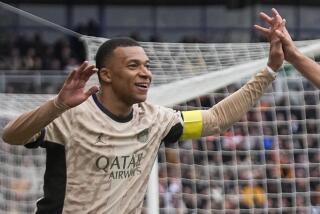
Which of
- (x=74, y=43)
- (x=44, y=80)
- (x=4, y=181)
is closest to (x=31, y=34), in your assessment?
(x=74, y=43)

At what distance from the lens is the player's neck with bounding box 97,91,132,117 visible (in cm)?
375

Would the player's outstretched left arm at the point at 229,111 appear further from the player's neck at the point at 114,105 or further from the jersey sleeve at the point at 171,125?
the player's neck at the point at 114,105

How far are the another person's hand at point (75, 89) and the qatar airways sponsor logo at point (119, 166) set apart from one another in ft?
1.36

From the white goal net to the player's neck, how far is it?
7.57 ft

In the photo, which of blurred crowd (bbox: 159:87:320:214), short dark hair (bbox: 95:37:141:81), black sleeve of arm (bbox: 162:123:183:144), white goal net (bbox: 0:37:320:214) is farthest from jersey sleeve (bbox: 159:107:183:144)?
blurred crowd (bbox: 159:87:320:214)

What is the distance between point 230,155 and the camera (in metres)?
7.48

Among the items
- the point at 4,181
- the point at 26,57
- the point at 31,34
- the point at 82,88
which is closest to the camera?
the point at 82,88

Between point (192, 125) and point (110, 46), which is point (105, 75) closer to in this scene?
point (110, 46)

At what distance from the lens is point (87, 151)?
3643mm

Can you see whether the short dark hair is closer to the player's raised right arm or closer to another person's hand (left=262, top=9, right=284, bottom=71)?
the player's raised right arm

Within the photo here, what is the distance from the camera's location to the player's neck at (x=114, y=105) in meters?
3.75

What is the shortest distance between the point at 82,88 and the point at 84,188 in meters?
0.51

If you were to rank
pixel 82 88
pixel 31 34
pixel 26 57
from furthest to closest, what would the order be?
pixel 31 34 → pixel 26 57 → pixel 82 88

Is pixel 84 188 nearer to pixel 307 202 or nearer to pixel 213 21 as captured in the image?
pixel 307 202
